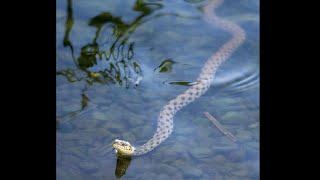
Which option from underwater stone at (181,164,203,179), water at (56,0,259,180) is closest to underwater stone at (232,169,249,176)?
water at (56,0,259,180)

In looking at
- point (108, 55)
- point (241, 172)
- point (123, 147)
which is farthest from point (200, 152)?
point (108, 55)

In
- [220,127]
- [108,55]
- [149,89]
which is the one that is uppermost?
[108,55]

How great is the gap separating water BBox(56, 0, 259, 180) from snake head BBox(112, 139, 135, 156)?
Answer: 5 cm

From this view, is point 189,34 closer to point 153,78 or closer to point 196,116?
point 153,78

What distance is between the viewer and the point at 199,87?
433cm

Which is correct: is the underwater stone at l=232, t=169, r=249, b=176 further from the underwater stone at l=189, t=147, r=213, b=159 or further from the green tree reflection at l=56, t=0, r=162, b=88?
the green tree reflection at l=56, t=0, r=162, b=88

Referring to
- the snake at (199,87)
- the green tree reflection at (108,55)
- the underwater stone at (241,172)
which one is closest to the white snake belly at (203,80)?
the snake at (199,87)

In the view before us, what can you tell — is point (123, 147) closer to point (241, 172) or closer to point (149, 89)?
point (149, 89)

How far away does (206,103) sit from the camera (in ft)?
13.5

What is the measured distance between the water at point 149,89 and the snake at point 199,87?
5 cm

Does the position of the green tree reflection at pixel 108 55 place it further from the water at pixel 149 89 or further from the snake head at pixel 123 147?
the snake head at pixel 123 147

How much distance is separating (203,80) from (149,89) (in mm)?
480

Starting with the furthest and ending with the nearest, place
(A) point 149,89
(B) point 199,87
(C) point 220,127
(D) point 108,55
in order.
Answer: (D) point 108,55
(B) point 199,87
(A) point 149,89
(C) point 220,127
